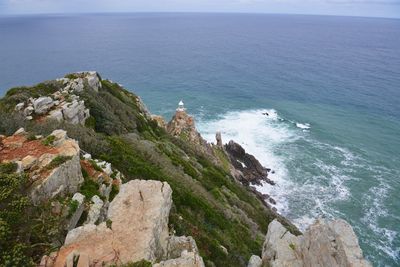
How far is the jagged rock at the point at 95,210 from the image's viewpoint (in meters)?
16.3

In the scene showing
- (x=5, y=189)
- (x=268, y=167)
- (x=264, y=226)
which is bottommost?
(x=268, y=167)

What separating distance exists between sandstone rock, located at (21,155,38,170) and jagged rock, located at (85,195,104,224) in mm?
3519

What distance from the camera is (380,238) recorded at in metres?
48.0

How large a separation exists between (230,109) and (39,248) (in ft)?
278

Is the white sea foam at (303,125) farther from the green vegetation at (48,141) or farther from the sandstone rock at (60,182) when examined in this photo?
the sandstone rock at (60,182)

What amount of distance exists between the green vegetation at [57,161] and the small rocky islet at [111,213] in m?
0.05

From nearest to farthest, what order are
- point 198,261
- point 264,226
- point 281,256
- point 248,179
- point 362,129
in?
1. point 198,261
2. point 281,256
3. point 264,226
4. point 248,179
5. point 362,129

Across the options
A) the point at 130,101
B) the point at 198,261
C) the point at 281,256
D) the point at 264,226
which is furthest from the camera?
the point at 130,101

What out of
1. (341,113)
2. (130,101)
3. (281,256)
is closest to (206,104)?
(341,113)

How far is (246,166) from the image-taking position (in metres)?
65.5

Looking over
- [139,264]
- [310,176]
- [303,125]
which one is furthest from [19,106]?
[303,125]

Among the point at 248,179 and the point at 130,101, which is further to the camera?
the point at 248,179

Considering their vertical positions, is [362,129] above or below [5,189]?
below

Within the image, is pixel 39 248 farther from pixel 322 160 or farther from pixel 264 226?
pixel 322 160
